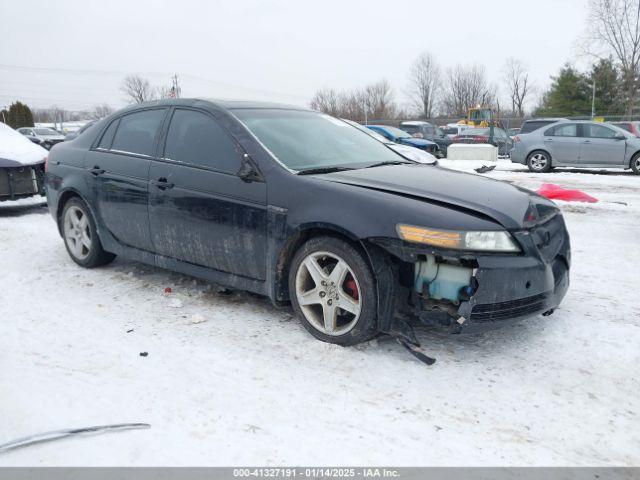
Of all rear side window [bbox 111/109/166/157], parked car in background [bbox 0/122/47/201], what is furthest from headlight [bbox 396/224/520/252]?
parked car in background [bbox 0/122/47/201]

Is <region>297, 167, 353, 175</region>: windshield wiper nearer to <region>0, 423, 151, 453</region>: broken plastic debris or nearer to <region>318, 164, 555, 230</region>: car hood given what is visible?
<region>318, 164, 555, 230</region>: car hood

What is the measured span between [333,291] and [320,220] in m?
0.44

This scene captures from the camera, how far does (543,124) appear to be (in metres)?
17.1

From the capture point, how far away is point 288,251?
3.48 meters

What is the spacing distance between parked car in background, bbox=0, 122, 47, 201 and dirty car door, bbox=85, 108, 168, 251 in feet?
12.9

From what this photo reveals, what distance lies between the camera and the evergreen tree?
45.8 meters

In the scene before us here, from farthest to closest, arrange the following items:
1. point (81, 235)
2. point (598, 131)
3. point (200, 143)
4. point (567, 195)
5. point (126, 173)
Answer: point (598, 131) < point (567, 195) < point (81, 235) < point (126, 173) < point (200, 143)

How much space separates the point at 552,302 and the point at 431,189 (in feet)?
3.26

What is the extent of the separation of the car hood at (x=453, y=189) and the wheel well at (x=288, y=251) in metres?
0.35

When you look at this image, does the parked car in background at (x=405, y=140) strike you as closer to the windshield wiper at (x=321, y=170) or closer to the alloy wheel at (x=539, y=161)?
the alloy wheel at (x=539, y=161)

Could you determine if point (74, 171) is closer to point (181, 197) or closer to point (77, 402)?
point (181, 197)

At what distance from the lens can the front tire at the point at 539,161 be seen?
50.1 feet

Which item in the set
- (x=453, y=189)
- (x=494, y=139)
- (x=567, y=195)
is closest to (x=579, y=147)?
(x=567, y=195)

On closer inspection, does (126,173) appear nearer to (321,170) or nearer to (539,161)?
(321,170)
